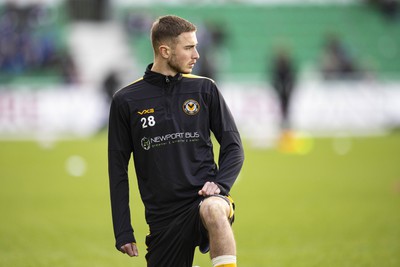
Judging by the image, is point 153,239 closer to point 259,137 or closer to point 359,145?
point 359,145

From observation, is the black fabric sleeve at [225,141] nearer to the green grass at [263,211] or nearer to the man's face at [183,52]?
the man's face at [183,52]

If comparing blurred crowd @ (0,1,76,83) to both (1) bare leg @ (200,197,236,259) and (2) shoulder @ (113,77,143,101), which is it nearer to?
(2) shoulder @ (113,77,143,101)

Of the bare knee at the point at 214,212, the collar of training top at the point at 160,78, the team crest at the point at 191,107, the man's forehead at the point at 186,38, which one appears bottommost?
the bare knee at the point at 214,212

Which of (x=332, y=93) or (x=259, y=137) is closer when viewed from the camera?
(x=259, y=137)

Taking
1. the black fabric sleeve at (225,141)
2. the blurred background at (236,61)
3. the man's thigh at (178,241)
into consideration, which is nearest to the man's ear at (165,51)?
the black fabric sleeve at (225,141)

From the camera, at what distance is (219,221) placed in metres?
5.07

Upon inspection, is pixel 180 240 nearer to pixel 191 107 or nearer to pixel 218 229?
pixel 218 229

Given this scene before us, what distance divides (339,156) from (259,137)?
4777 millimetres

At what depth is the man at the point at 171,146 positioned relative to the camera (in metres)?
5.50

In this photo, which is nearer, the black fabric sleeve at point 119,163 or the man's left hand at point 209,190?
the man's left hand at point 209,190

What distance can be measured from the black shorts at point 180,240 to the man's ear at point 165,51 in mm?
1036

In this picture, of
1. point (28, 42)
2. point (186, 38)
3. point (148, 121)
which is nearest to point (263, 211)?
point (148, 121)

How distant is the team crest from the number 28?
0.23 m

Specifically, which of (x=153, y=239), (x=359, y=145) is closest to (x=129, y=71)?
(x=359, y=145)
